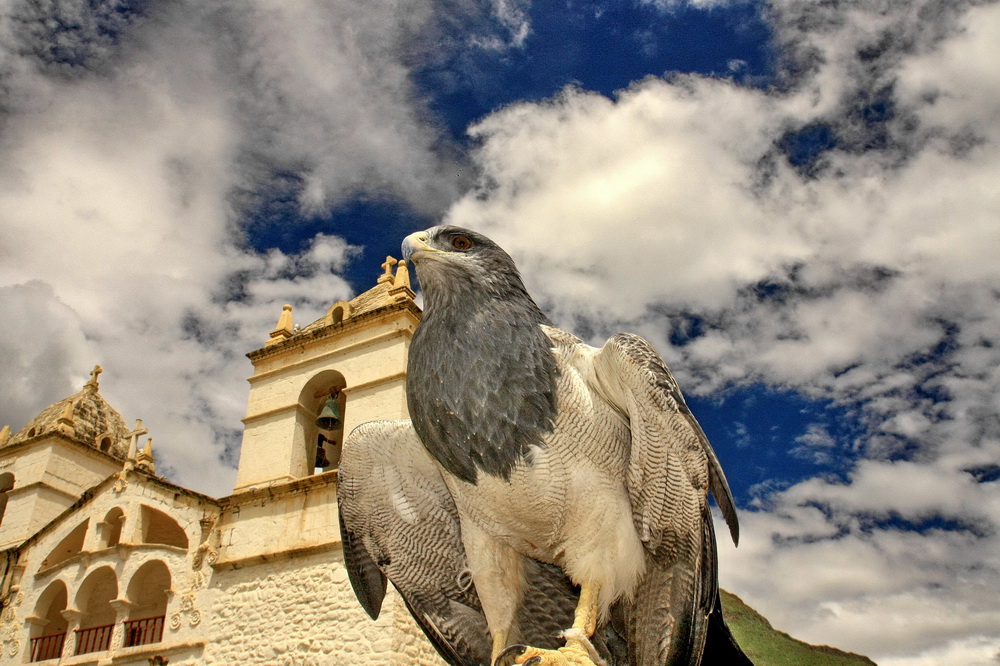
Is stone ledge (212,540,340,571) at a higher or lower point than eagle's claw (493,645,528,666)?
higher

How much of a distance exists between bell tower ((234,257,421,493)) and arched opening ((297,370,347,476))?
0.05 ft

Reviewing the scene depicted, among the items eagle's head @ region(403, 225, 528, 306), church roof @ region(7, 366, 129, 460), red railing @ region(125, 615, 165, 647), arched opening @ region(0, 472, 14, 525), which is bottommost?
eagle's head @ region(403, 225, 528, 306)

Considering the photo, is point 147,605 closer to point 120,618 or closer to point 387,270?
point 120,618

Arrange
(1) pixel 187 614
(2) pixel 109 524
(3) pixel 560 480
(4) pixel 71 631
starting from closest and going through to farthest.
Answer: (3) pixel 560 480 → (1) pixel 187 614 → (4) pixel 71 631 → (2) pixel 109 524

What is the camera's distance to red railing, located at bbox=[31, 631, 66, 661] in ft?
42.3

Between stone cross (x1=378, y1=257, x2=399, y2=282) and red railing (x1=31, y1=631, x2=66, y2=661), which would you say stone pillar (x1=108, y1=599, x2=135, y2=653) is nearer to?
red railing (x1=31, y1=631, x2=66, y2=661)

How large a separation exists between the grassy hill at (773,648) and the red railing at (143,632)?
344 inches

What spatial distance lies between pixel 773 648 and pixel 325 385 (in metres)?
7.81

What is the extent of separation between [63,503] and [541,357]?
16696 mm

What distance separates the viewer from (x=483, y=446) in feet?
8.21

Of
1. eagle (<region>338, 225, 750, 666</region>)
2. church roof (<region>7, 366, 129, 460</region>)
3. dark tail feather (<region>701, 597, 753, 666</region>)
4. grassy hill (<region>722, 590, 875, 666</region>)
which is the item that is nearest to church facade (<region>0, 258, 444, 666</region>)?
church roof (<region>7, 366, 129, 460</region>)

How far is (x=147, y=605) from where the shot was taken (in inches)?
542

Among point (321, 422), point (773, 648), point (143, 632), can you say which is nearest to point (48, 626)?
point (143, 632)

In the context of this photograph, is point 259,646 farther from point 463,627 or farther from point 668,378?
point 668,378
